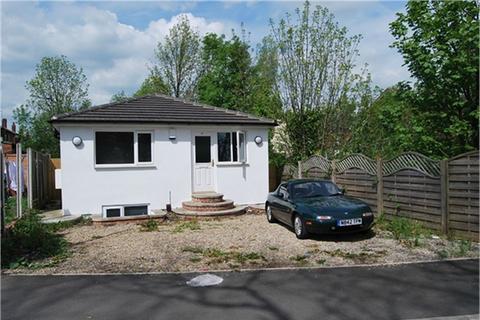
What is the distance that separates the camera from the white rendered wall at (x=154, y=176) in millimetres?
13930

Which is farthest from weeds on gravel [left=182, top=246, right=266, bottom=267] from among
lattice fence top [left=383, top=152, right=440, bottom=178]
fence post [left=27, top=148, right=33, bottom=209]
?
fence post [left=27, top=148, right=33, bottom=209]

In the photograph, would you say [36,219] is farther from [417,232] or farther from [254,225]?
[417,232]

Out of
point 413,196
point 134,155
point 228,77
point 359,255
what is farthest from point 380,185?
point 228,77

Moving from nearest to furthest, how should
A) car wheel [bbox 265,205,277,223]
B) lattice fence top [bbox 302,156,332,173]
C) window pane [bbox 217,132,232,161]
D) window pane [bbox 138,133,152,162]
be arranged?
car wheel [bbox 265,205,277,223] < lattice fence top [bbox 302,156,332,173] < window pane [bbox 138,133,152,162] < window pane [bbox 217,132,232,161]

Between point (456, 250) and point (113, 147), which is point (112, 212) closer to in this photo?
point (113, 147)

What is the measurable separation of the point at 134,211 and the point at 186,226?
360cm

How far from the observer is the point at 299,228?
9859 millimetres

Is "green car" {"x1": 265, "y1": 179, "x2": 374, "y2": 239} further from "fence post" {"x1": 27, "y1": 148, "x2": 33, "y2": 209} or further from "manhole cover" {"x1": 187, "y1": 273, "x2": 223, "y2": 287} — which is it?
"fence post" {"x1": 27, "y1": 148, "x2": 33, "y2": 209}

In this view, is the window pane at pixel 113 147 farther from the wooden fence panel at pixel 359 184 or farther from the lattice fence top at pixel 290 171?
the wooden fence panel at pixel 359 184

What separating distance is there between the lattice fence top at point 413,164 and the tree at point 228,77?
24.8 metres

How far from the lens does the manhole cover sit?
635 centimetres

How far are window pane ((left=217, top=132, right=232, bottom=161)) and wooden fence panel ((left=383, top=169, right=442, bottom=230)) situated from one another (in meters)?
6.65

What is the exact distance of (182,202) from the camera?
15.1m

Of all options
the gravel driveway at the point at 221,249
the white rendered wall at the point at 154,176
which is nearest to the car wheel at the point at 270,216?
the gravel driveway at the point at 221,249
